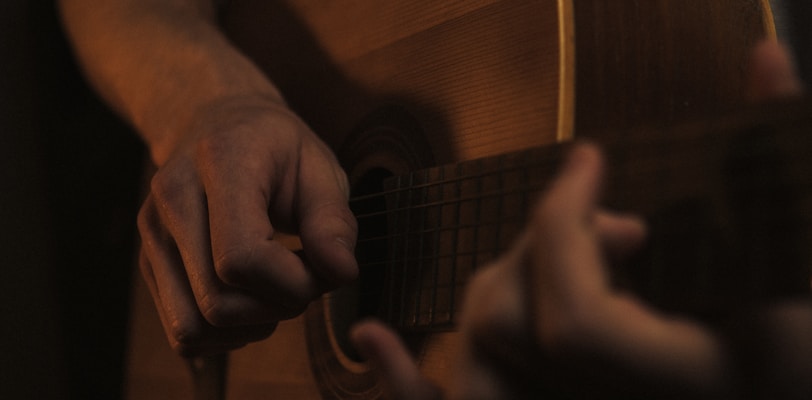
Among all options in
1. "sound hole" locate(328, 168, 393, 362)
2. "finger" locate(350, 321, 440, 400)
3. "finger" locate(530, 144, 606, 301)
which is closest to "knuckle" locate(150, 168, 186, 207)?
"sound hole" locate(328, 168, 393, 362)

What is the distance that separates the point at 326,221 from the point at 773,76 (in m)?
0.27

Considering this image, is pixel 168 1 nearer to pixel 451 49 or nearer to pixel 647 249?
pixel 451 49

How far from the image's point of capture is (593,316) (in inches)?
9.5

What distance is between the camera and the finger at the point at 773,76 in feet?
0.83

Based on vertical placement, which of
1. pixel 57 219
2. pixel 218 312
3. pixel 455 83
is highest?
pixel 455 83

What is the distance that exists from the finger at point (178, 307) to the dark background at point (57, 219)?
0.27 m

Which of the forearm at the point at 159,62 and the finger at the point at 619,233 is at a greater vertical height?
the finger at the point at 619,233

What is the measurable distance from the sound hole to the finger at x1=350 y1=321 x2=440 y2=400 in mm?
90

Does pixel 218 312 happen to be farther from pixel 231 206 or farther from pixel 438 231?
pixel 438 231

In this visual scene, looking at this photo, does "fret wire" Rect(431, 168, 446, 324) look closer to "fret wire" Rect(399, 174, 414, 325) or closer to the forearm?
"fret wire" Rect(399, 174, 414, 325)

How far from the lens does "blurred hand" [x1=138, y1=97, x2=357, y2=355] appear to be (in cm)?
44

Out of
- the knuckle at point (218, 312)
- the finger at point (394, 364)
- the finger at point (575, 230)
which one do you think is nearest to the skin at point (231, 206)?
the knuckle at point (218, 312)

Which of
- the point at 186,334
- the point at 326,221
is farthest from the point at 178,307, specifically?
the point at 326,221

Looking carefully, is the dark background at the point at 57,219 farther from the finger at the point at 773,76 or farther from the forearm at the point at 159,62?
the finger at the point at 773,76
